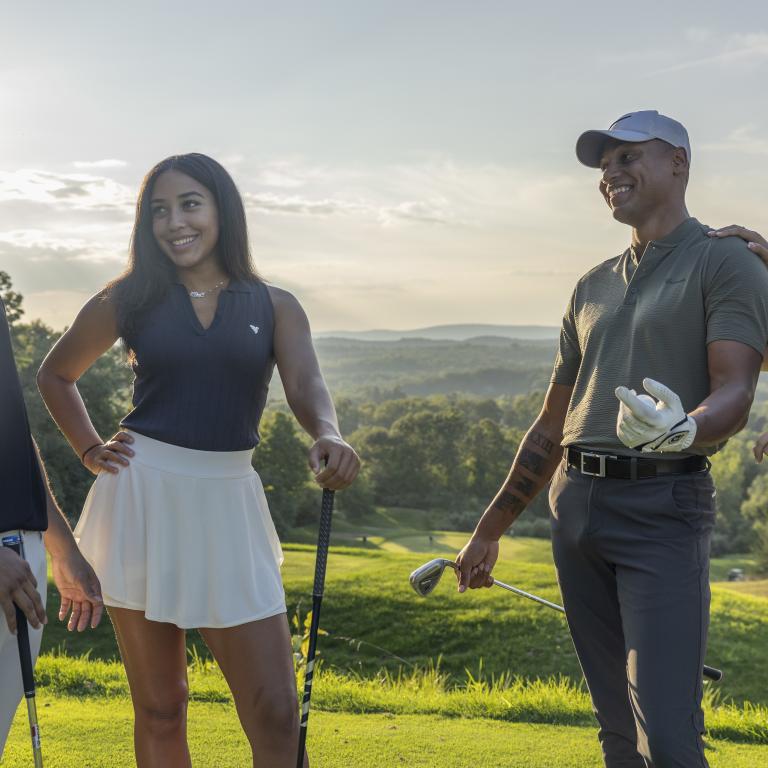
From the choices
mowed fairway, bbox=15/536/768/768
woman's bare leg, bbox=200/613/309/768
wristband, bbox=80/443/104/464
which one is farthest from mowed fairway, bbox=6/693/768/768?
wristband, bbox=80/443/104/464

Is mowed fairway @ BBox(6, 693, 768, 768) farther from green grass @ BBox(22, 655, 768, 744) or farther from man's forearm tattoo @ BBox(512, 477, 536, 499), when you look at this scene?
man's forearm tattoo @ BBox(512, 477, 536, 499)

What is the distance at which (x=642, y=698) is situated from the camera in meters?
2.94

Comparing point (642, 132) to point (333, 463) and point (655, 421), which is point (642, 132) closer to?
point (655, 421)

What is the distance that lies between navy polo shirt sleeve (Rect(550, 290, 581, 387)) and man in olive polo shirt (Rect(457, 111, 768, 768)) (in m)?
0.04

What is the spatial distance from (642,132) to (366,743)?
128 inches

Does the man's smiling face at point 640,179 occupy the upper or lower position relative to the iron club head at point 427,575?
upper

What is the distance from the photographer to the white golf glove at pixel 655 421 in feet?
8.48

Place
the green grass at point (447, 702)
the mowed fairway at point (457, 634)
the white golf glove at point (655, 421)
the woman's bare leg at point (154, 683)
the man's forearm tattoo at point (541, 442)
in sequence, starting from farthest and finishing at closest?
the mowed fairway at point (457, 634)
the green grass at point (447, 702)
the man's forearm tattoo at point (541, 442)
the woman's bare leg at point (154, 683)
the white golf glove at point (655, 421)

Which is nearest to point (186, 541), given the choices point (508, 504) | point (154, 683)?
point (154, 683)

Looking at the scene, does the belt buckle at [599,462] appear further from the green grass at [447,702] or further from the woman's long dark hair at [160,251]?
the green grass at [447,702]

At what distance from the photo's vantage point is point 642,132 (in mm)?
3211

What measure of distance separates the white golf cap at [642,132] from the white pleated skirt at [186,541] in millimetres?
1553

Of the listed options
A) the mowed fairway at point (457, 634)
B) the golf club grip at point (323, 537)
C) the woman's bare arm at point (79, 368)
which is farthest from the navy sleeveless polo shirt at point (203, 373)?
the mowed fairway at point (457, 634)

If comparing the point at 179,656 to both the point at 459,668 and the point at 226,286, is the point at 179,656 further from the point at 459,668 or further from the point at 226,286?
the point at 459,668
